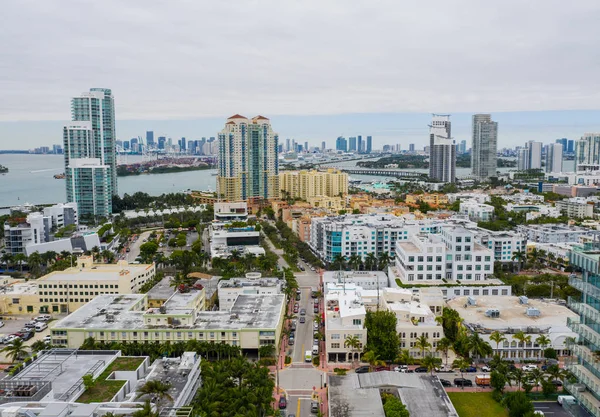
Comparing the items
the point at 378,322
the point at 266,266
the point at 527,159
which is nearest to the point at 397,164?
the point at 527,159

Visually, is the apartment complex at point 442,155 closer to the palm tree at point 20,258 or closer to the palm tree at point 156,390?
the palm tree at point 20,258

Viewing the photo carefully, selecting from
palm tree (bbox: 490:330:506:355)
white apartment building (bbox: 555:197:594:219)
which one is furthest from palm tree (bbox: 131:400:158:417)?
white apartment building (bbox: 555:197:594:219)

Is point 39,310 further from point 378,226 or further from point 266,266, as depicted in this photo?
point 378,226

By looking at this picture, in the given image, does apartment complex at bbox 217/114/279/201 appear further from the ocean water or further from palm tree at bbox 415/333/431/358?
palm tree at bbox 415/333/431/358

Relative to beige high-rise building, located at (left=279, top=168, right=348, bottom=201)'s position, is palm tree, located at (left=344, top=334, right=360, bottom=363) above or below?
below

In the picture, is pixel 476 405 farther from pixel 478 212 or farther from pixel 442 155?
pixel 442 155

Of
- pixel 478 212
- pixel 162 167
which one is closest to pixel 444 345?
pixel 478 212

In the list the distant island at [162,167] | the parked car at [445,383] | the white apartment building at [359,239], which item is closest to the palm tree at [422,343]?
the parked car at [445,383]
